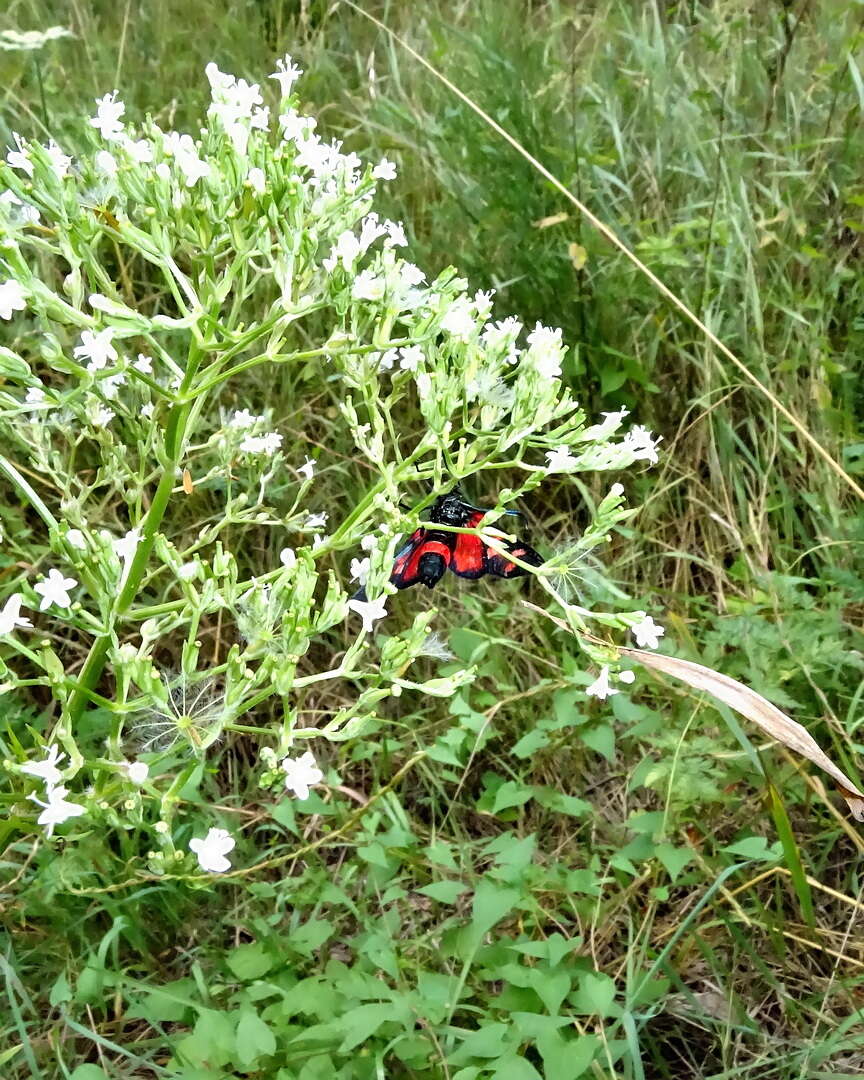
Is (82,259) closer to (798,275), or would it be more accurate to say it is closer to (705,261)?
(705,261)

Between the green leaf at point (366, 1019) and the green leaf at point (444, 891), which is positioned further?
the green leaf at point (444, 891)

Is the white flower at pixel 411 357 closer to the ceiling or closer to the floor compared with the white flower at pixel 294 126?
closer to the floor

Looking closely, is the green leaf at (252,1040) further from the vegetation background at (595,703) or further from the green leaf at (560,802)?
the green leaf at (560,802)

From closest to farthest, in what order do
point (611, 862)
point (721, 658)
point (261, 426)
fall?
point (261, 426) → point (611, 862) → point (721, 658)

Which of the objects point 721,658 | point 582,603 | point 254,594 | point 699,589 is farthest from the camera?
point 699,589

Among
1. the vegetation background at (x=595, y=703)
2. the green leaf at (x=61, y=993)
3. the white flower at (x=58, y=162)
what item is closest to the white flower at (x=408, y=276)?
the white flower at (x=58, y=162)

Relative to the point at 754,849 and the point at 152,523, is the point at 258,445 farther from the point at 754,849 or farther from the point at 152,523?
the point at 754,849

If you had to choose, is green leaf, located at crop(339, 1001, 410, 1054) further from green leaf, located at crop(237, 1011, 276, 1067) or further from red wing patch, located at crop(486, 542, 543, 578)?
red wing patch, located at crop(486, 542, 543, 578)

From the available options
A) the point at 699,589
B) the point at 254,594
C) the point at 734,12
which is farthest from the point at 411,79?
the point at 254,594

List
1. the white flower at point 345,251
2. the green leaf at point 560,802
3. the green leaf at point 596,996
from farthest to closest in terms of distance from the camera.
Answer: the green leaf at point 560,802 < the green leaf at point 596,996 < the white flower at point 345,251
